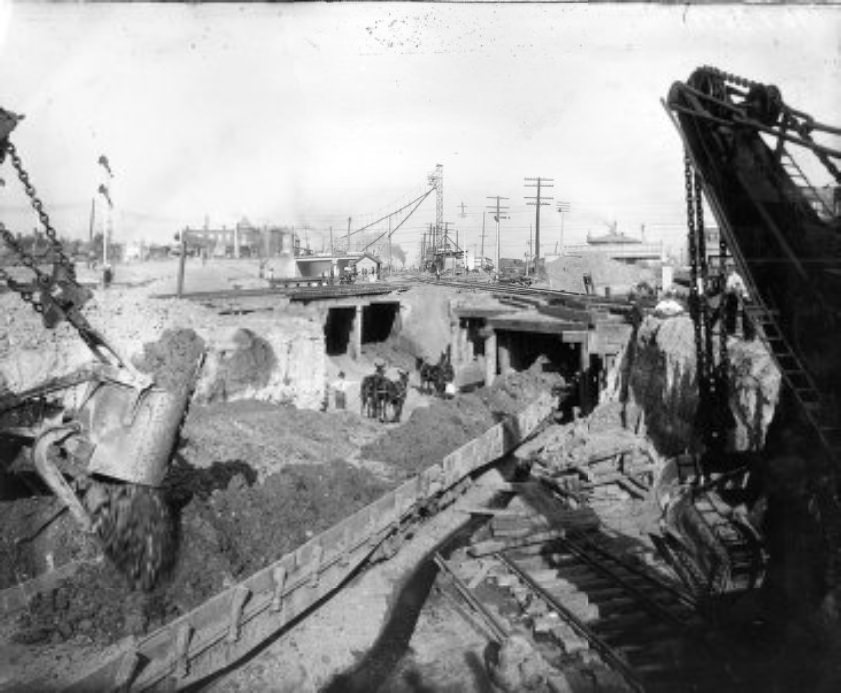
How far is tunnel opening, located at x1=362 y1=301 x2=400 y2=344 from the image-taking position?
33.2 m

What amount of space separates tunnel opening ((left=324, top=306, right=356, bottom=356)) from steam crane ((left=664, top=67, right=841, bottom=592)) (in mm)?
23611

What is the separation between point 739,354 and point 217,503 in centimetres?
885

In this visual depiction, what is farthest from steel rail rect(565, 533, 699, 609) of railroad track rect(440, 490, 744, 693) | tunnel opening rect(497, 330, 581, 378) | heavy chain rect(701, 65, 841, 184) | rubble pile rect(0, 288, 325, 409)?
tunnel opening rect(497, 330, 581, 378)

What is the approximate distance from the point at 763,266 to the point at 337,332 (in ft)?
82.6

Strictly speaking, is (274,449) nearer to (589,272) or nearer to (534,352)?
(534,352)

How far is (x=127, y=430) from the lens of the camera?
23.0 feet

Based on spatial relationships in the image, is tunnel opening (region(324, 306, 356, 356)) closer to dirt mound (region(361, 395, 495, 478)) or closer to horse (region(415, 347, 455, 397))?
horse (region(415, 347, 455, 397))

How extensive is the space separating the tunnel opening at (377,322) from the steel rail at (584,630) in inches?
913

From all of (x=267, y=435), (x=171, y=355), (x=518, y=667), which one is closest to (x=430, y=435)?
(x=267, y=435)

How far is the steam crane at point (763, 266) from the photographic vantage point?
219 inches

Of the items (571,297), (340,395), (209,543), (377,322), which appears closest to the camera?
(209,543)

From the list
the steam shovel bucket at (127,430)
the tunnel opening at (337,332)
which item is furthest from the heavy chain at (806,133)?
the tunnel opening at (337,332)

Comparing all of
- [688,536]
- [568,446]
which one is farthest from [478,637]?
[568,446]

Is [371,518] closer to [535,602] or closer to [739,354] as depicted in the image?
[535,602]
